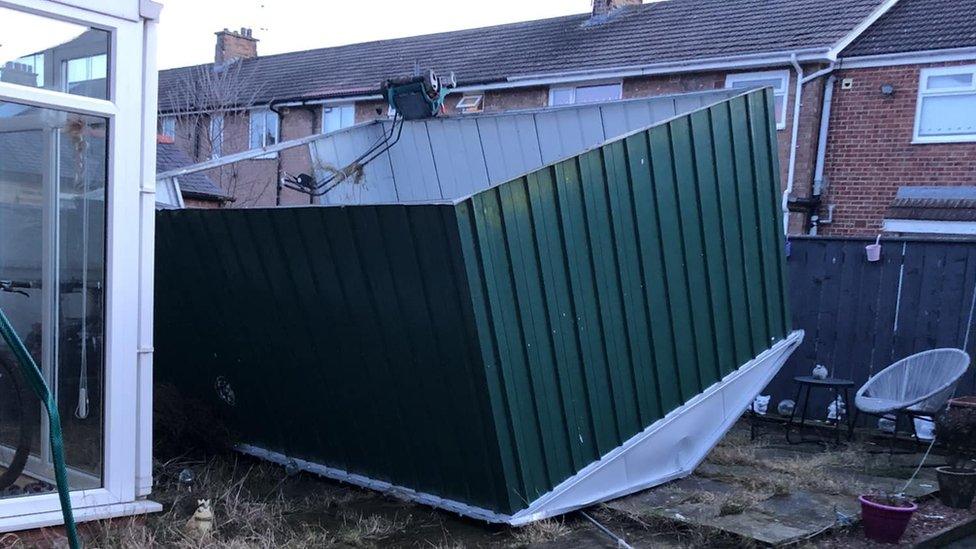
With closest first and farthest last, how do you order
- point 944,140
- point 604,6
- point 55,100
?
point 55,100 → point 944,140 → point 604,6

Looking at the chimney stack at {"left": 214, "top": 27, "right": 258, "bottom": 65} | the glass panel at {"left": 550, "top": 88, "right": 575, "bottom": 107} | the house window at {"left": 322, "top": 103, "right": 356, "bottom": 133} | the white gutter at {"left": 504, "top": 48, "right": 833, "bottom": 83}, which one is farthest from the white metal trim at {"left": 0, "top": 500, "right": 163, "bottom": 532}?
the chimney stack at {"left": 214, "top": 27, "right": 258, "bottom": 65}

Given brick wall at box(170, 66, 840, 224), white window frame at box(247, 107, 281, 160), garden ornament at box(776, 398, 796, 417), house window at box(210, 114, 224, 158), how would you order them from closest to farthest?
garden ornament at box(776, 398, 796, 417) → brick wall at box(170, 66, 840, 224) → house window at box(210, 114, 224, 158) → white window frame at box(247, 107, 281, 160)

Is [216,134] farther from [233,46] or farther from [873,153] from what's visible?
[873,153]

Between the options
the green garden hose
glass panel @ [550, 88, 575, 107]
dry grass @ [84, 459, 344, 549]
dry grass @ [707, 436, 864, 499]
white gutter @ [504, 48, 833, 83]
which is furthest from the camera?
glass panel @ [550, 88, 575, 107]

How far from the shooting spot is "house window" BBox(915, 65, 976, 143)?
1226 cm

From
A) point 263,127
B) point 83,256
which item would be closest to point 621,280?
point 83,256

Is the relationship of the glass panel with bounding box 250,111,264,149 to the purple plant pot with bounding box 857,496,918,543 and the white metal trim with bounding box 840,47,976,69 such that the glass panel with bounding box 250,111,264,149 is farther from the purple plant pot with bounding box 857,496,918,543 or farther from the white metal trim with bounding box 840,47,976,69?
the purple plant pot with bounding box 857,496,918,543

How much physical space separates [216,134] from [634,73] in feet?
31.4

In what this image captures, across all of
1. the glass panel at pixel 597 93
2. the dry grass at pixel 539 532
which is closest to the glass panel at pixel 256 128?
the glass panel at pixel 597 93

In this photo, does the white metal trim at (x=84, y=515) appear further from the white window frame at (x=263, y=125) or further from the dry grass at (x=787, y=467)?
the white window frame at (x=263, y=125)

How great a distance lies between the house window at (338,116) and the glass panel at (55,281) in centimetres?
1422

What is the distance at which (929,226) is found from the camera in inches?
472

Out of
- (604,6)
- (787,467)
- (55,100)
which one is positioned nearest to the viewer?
(55,100)

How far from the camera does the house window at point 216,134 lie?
19.5 meters
